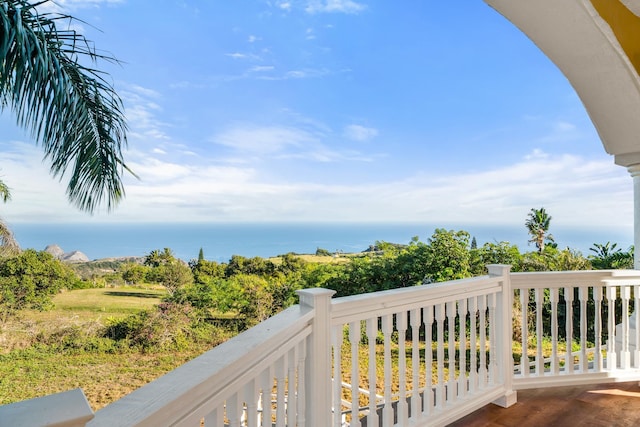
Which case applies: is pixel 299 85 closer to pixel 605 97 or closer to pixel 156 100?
pixel 156 100

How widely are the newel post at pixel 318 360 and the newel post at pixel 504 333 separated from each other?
1.55 metres

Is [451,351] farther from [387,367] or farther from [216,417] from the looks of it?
[216,417]

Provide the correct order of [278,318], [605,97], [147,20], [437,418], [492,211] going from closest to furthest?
[278,318] < [437,418] < [605,97] < [147,20] < [492,211]

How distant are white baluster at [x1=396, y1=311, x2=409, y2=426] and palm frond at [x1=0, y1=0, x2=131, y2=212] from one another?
10.7 feet

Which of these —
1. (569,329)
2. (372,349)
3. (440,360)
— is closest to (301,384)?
(372,349)

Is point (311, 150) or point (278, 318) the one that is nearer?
point (278, 318)

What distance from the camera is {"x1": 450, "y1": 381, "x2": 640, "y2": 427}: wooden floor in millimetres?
2332

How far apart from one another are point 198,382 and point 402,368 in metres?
1.49

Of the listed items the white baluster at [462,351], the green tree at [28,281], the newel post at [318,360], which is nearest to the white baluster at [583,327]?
the white baluster at [462,351]

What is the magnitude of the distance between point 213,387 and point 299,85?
16618 millimetres

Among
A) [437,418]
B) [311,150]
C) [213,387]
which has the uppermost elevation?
[311,150]

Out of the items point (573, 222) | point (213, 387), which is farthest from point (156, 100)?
point (573, 222)

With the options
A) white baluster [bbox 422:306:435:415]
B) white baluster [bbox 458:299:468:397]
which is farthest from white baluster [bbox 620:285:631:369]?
white baluster [bbox 422:306:435:415]

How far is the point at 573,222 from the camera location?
12.5 m
